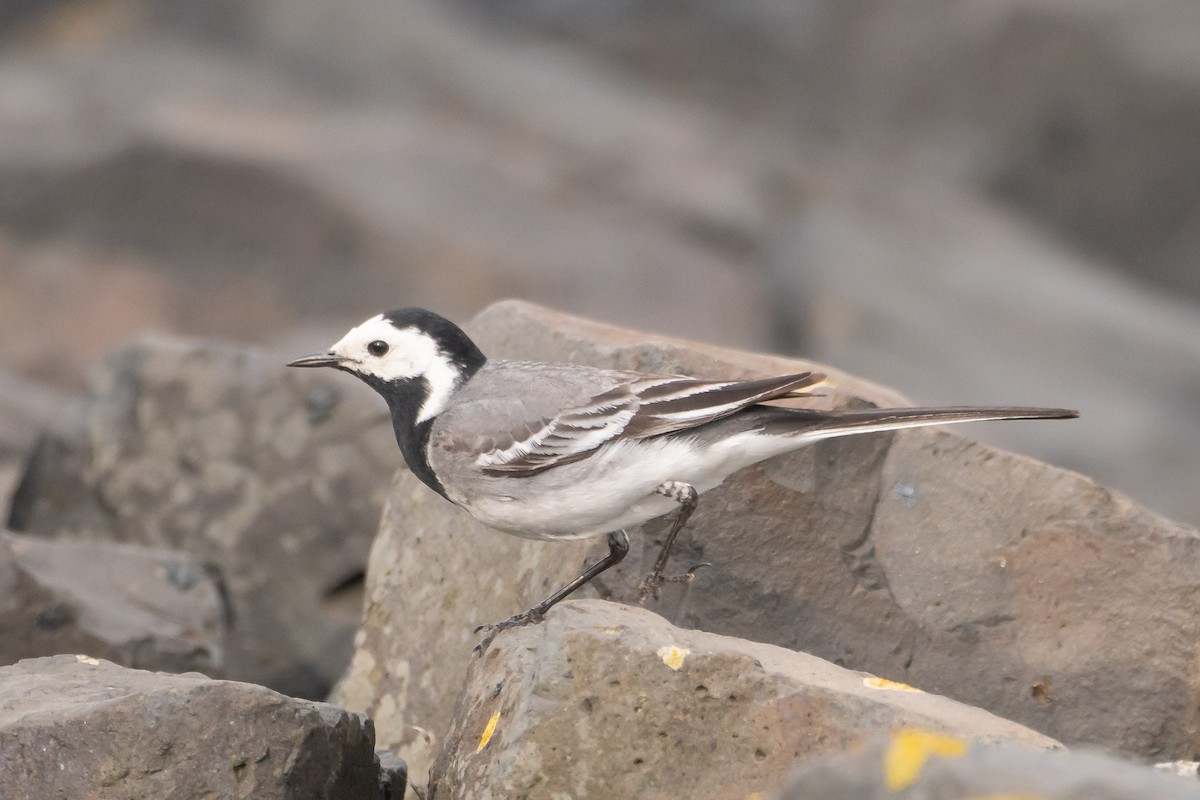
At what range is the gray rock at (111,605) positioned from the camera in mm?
6953

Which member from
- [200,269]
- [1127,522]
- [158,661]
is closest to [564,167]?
[200,269]

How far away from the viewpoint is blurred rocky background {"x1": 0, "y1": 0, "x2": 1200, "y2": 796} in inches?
599

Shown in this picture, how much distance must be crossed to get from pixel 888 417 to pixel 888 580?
2.87 ft

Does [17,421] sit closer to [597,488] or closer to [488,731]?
[597,488]

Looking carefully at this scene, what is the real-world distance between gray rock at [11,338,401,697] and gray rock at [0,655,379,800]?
374 centimetres

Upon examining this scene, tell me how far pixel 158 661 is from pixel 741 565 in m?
2.84

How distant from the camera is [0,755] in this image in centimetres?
479

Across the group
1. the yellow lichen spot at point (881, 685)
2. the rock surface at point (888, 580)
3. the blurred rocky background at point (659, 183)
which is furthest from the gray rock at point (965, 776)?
the blurred rocky background at point (659, 183)

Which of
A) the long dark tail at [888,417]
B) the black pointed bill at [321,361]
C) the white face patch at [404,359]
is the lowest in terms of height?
the black pointed bill at [321,361]

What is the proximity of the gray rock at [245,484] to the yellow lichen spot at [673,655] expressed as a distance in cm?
443

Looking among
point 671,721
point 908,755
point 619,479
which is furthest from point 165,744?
point 908,755

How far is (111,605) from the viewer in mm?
7469

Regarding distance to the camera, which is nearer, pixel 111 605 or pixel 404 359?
pixel 404 359

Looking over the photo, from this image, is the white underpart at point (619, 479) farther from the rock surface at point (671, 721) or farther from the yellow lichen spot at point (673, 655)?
the yellow lichen spot at point (673, 655)
